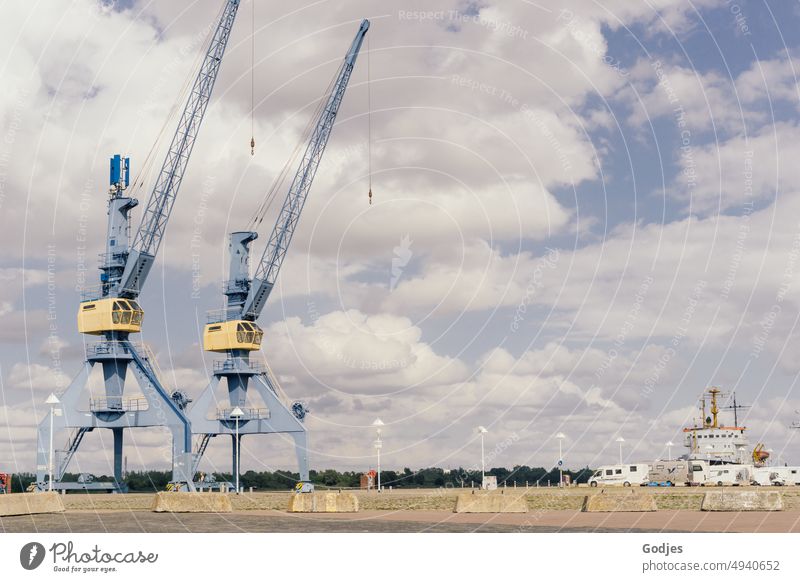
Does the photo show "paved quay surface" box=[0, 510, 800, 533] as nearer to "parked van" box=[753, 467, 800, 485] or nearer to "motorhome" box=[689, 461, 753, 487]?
"parked van" box=[753, 467, 800, 485]

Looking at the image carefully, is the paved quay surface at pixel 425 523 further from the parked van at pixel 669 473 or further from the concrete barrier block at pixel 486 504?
the parked van at pixel 669 473

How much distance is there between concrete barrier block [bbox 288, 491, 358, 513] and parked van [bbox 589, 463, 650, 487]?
162 feet

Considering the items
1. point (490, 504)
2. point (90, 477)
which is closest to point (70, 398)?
point (90, 477)

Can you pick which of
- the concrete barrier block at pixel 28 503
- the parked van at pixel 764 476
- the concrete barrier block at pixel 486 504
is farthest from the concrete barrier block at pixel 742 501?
the parked van at pixel 764 476

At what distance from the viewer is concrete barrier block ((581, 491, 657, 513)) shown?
56438 mm

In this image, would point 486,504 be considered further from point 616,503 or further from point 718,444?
point 718,444

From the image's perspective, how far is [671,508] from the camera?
Result: 204ft

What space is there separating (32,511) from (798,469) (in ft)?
243

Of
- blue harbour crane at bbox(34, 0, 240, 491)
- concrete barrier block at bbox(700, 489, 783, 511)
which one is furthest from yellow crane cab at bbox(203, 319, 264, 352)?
concrete barrier block at bbox(700, 489, 783, 511)

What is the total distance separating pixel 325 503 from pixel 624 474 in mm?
54212

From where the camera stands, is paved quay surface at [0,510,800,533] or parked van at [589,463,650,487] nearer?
paved quay surface at [0,510,800,533]

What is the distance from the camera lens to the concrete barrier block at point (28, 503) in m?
50.3

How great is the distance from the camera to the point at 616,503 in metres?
56.9

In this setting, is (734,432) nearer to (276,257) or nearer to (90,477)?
(276,257)
